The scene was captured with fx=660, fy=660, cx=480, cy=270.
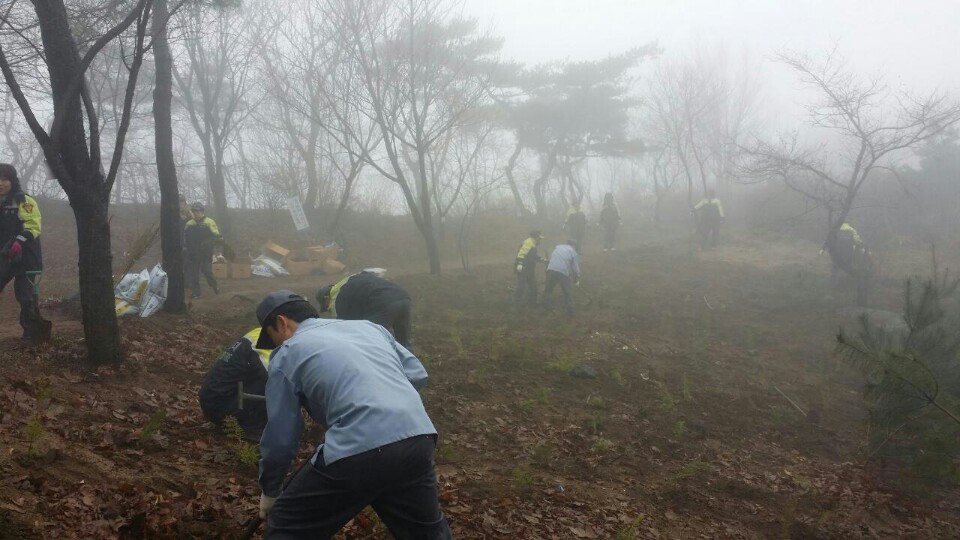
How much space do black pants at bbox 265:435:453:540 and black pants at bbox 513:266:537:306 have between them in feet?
35.9

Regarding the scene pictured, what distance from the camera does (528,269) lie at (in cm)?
1376

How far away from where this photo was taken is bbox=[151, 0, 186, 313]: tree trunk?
361 inches

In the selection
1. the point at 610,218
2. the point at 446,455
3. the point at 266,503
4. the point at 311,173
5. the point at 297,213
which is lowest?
the point at 446,455

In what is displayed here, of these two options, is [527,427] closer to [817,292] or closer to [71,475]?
[71,475]

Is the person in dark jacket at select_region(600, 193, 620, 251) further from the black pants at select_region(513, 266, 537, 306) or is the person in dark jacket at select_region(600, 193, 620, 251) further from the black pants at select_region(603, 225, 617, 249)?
the black pants at select_region(513, 266, 537, 306)

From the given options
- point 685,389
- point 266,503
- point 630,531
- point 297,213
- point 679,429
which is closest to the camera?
point 266,503

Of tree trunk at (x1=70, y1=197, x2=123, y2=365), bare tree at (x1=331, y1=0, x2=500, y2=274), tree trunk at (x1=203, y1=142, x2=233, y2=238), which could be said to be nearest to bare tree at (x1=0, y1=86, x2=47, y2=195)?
tree trunk at (x1=203, y1=142, x2=233, y2=238)

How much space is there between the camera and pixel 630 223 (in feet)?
96.8

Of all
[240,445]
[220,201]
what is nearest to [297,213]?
[220,201]

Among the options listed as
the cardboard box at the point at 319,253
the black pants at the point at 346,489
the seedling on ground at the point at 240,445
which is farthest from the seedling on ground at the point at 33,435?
the cardboard box at the point at 319,253

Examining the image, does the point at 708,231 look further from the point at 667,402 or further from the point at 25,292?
the point at 25,292

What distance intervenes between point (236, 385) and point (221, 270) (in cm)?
1018

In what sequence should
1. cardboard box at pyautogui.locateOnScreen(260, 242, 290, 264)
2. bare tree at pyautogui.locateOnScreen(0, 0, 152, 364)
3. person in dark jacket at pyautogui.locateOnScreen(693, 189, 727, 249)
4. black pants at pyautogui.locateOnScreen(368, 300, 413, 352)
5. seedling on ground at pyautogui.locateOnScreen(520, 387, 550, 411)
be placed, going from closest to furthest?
bare tree at pyautogui.locateOnScreen(0, 0, 152, 364) < black pants at pyautogui.locateOnScreen(368, 300, 413, 352) < seedling on ground at pyautogui.locateOnScreen(520, 387, 550, 411) < cardboard box at pyautogui.locateOnScreen(260, 242, 290, 264) < person in dark jacket at pyautogui.locateOnScreen(693, 189, 727, 249)

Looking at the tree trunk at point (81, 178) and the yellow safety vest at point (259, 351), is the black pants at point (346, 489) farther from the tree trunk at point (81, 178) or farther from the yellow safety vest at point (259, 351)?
the tree trunk at point (81, 178)
